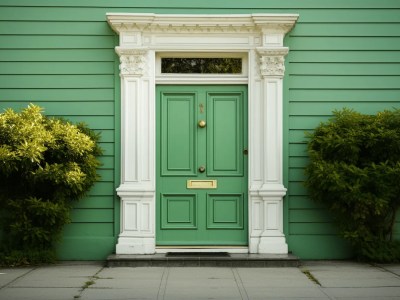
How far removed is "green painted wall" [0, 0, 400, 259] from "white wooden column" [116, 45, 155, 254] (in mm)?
170

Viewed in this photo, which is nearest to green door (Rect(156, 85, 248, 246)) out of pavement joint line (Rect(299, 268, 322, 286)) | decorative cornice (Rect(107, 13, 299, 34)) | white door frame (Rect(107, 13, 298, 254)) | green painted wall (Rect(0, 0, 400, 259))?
white door frame (Rect(107, 13, 298, 254))

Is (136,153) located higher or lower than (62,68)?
lower

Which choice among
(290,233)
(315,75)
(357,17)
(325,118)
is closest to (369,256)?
(290,233)

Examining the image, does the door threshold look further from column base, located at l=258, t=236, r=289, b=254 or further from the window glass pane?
the window glass pane

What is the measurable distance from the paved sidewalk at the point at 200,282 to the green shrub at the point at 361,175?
16.7 inches

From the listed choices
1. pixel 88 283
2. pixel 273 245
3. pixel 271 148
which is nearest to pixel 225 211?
pixel 273 245

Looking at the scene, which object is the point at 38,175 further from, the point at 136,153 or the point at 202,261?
the point at 202,261

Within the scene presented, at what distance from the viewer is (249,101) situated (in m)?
8.73

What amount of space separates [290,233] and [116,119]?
115 inches

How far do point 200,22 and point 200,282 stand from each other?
3675 millimetres

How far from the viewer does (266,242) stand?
8484mm

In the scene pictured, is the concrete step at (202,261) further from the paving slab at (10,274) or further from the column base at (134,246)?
the paving slab at (10,274)

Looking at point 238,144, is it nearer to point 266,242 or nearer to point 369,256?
point 266,242

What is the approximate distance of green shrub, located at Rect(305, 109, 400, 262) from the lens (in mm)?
7922
